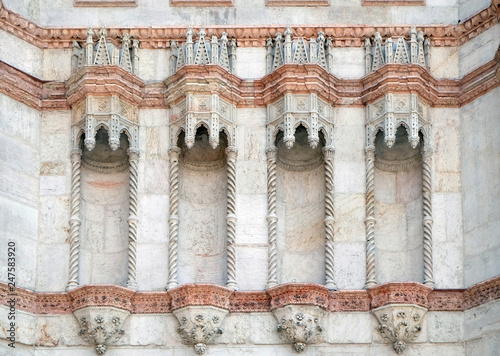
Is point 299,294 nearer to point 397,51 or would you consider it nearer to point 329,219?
point 329,219

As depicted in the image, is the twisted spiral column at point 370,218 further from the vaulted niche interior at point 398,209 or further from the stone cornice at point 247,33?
the stone cornice at point 247,33

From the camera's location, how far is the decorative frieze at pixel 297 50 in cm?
1914

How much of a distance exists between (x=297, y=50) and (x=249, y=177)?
1611 mm

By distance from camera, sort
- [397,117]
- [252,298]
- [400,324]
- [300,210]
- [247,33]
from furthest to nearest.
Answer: [247,33], [300,210], [397,117], [252,298], [400,324]

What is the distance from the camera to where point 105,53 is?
19.2m

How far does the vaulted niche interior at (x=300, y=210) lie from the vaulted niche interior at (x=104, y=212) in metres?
1.79

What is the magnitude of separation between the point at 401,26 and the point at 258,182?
8.40ft

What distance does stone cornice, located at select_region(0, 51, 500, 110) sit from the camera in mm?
18938

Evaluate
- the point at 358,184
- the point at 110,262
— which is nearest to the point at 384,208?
the point at 358,184

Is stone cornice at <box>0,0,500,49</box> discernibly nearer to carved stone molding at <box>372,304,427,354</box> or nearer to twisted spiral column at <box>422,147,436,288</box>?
twisted spiral column at <box>422,147,436,288</box>

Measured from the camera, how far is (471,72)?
19047 mm

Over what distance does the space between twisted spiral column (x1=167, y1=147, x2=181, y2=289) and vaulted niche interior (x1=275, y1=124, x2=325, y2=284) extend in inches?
46.2

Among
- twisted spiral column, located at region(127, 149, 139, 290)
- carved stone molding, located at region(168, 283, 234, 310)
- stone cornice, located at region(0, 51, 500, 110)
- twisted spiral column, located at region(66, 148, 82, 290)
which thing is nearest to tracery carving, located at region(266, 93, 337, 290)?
stone cornice, located at region(0, 51, 500, 110)

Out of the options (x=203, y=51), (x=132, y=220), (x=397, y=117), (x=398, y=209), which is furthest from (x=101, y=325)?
(x=397, y=117)
